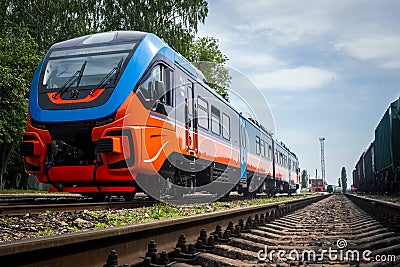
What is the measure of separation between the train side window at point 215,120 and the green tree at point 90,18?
1251cm

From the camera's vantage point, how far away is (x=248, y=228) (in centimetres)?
587

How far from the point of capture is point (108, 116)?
7.65 m

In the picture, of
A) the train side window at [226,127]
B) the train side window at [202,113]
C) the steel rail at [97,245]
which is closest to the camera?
the steel rail at [97,245]

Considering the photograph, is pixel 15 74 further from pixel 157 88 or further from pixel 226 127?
pixel 157 88

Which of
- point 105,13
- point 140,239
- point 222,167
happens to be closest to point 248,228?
point 140,239

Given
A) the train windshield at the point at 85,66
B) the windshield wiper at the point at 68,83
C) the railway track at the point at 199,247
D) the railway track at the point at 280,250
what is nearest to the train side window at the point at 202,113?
the train windshield at the point at 85,66

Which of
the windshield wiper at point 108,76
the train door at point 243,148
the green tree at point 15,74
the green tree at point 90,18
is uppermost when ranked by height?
the green tree at point 90,18

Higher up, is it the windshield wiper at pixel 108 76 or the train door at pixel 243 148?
the windshield wiper at pixel 108 76

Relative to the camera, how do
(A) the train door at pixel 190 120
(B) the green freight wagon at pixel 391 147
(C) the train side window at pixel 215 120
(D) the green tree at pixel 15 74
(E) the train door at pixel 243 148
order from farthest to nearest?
(D) the green tree at pixel 15 74 < (B) the green freight wagon at pixel 391 147 < (E) the train door at pixel 243 148 < (C) the train side window at pixel 215 120 < (A) the train door at pixel 190 120

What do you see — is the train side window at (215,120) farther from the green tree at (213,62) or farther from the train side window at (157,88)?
the green tree at (213,62)

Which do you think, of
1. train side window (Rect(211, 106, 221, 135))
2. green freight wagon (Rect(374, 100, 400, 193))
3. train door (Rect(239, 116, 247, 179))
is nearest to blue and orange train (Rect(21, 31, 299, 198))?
train side window (Rect(211, 106, 221, 135))

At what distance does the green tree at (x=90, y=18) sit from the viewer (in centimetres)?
2342

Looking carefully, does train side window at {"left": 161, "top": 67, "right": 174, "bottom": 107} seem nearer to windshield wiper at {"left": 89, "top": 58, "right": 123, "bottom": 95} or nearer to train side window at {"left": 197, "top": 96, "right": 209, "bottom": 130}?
windshield wiper at {"left": 89, "top": 58, "right": 123, "bottom": 95}

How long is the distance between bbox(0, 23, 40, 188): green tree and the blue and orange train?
45.3 feet
